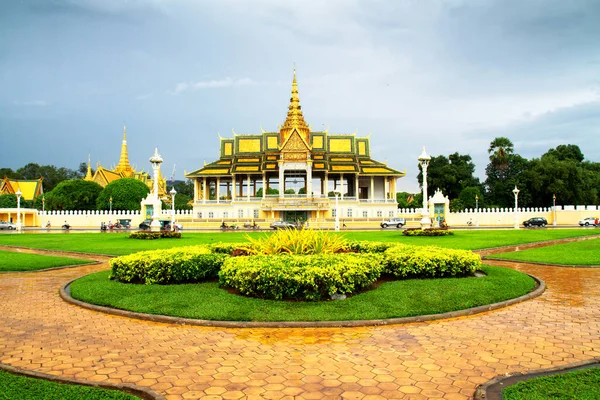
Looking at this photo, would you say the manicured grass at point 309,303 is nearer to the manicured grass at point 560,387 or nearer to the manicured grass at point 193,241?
the manicured grass at point 560,387

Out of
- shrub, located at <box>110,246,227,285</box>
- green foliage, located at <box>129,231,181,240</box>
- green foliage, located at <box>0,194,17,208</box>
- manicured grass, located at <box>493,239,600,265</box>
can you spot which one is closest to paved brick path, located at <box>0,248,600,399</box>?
shrub, located at <box>110,246,227,285</box>

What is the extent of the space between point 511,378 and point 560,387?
0.48 m

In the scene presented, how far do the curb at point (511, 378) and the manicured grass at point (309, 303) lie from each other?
2.61 metres

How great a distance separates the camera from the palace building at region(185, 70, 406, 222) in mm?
54625

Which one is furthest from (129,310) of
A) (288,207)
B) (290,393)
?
(288,207)

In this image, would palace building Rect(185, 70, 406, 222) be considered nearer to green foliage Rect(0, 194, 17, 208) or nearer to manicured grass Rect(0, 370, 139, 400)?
green foliage Rect(0, 194, 17, 208)

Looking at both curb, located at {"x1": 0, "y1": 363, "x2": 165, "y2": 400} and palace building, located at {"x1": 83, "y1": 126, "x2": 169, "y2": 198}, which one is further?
palace building, located at {"x1": 83, "y1": 126, "x2": 169, "y2": 198}

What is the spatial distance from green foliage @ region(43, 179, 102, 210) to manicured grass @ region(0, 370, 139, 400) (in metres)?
62.0

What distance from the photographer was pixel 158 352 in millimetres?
5973

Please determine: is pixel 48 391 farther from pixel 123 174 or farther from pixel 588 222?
pixel 123 174

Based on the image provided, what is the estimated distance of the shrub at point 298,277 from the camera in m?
8.41

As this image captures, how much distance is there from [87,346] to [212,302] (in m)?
2.50

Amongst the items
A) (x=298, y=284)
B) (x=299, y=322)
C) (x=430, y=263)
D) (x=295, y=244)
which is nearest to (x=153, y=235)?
(x=295, y=244)

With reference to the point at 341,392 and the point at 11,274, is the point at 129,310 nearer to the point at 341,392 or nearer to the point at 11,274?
the point at 341,392
